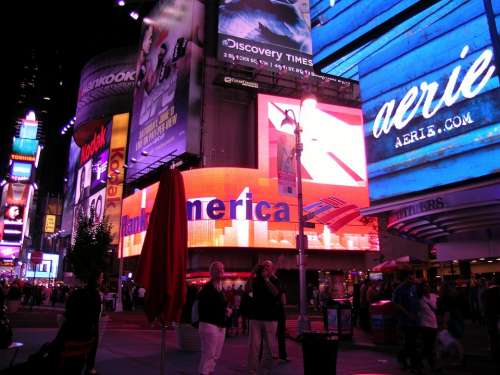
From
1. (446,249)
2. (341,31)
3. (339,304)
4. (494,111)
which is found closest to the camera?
(339,304)

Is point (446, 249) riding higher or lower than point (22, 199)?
lower

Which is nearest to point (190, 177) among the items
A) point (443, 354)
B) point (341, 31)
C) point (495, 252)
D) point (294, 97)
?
point (294, 97)

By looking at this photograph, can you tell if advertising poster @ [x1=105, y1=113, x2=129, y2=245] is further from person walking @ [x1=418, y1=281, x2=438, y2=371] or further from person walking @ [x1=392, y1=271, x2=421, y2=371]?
person walking @ [x1=418, y1=281, x2=438, y2=371]

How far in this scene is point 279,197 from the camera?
3809 cm

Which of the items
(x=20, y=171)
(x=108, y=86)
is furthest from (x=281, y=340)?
(x=20, y=171)

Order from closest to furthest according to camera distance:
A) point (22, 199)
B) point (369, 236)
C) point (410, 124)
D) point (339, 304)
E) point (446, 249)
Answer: point (339, 304) → point (410, 124) → point (446, 249) → point (369, 236) → point (22, 199)

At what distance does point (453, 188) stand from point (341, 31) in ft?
27.5

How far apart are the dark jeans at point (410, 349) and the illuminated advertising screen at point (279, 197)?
24952 mm

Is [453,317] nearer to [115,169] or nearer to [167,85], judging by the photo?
[167,85]

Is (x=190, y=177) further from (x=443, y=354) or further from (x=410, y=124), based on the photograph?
(x=443, y=354)

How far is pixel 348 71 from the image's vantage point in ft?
76.4

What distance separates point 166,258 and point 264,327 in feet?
8.12

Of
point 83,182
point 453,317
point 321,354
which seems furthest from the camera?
point 83,182

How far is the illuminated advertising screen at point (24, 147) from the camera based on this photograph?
8900cm
